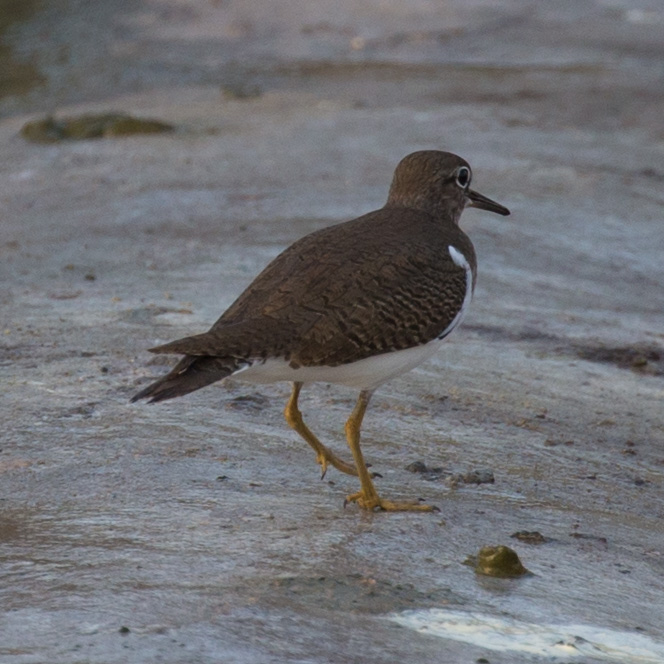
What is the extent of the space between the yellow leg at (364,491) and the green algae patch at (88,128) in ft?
23.4

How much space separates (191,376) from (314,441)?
97 cm

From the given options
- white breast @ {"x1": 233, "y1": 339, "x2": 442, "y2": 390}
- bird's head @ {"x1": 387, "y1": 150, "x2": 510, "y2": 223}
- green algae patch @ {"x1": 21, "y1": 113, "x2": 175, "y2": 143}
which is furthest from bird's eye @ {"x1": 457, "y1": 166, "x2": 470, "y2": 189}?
green algae patch @ {"x1": 21, "y1": 113, "x2": 175, "y2": 143}

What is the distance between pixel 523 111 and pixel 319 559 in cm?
968

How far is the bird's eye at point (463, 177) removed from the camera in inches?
250

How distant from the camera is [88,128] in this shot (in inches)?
469

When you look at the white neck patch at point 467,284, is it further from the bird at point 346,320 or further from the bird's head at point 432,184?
the bird's head at point 432,184

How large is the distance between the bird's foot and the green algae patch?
7384 mm

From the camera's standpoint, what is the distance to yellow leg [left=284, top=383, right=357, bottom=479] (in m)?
5.44

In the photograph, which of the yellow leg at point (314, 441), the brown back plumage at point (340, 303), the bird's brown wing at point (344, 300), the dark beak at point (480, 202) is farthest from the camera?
the dark beak at point (480, 202)

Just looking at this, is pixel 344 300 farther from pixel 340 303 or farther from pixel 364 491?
pixel 364 491

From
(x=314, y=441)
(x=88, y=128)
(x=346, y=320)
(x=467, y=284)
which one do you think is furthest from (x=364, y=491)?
(x=88, y=128)

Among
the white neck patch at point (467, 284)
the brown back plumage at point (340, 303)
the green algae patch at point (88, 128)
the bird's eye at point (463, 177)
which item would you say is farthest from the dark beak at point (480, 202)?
the green algae patch at point (88, 128)

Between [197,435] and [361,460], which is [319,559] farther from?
[197,435]

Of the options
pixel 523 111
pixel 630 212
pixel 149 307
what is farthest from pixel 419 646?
pixel 523 111
